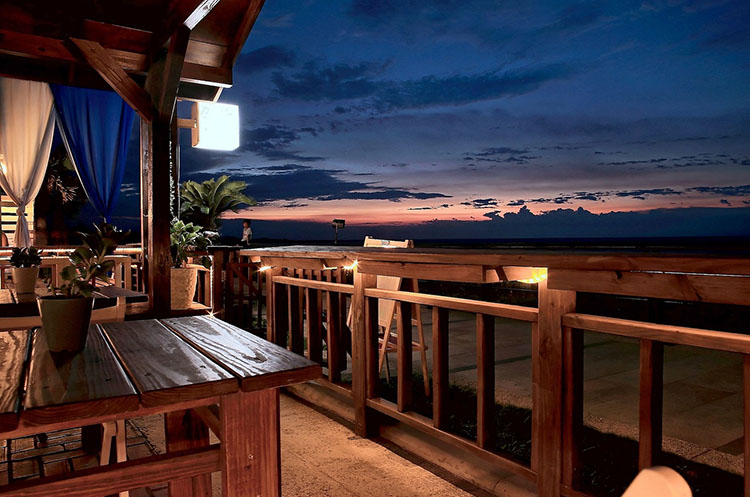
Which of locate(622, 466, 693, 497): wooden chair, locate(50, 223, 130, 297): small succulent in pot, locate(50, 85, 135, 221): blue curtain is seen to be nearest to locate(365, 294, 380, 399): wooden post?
locate(50, 223, 130, 297): small succulent in pot

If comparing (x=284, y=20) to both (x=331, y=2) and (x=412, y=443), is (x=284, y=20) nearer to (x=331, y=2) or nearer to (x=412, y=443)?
(x=331, y=2)

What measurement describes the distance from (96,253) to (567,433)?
184cm

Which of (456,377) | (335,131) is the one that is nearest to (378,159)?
(335,131)

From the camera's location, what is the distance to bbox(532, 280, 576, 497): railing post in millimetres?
1934

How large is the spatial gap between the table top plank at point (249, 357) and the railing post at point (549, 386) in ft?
3.49

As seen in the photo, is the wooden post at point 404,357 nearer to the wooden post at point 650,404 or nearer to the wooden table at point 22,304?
the wooden post at point 650,404

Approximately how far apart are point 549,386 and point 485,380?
38 centimetres

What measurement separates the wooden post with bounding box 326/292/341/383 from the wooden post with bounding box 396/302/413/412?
0.76 m

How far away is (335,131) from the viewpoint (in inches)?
1075

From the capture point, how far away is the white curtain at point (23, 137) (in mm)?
6215

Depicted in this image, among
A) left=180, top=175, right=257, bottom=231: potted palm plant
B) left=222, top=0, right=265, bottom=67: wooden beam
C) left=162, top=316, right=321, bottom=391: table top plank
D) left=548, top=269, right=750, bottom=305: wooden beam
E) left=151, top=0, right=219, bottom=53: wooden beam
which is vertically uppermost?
left=222, top=0, right=265, bottom=67: wooden beam

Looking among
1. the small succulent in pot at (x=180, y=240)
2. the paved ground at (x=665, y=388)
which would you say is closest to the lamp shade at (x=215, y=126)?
the small succulent in pot at (x=180, y=240)

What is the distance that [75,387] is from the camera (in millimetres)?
1156

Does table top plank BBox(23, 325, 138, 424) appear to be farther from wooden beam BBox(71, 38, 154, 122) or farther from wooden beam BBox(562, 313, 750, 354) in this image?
wooden beam BBox(71, 38, 154, 122)
